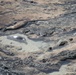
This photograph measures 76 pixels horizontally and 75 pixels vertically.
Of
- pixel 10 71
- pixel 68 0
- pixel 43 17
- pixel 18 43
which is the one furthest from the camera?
pixel 68 0

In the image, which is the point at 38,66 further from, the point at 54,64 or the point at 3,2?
the point at 3,2

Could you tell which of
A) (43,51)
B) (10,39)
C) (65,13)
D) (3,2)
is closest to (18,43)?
(10,39)

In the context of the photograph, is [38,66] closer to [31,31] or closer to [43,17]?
[31,31]

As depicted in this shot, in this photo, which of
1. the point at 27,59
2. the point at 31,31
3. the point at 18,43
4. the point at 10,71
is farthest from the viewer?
the point at 31,31

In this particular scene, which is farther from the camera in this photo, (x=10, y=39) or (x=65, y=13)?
(x=65, y=13)

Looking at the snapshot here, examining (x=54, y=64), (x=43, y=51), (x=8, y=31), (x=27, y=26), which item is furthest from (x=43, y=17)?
(x=54, y=64)

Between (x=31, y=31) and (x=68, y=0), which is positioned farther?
(x=68, y=0)

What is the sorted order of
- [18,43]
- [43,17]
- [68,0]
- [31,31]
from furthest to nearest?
[68,0] → [43,17] → [31,31] → [18,43]
